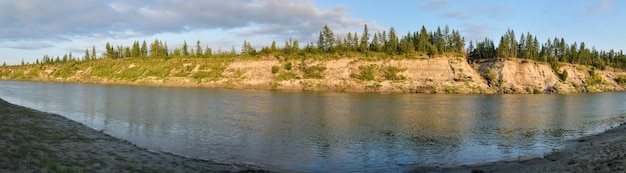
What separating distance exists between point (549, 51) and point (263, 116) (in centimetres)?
15898

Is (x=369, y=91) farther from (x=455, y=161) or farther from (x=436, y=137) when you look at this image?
(x=455, y=161)

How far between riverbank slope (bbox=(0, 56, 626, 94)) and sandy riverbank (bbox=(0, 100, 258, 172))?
270ft

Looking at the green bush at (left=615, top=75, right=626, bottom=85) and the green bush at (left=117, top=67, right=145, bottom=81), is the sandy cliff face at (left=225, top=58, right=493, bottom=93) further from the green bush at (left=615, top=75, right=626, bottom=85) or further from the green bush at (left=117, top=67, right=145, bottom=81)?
the green bush at (left=615, top=75, right=626, bottom=85)

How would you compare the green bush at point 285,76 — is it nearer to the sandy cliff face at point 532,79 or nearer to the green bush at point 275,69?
the green bush at point 275,69

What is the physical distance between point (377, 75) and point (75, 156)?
9555cm

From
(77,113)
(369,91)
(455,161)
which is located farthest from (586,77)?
(77,113)

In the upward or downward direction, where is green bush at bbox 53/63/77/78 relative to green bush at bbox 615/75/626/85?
upward

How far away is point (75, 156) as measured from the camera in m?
13.2

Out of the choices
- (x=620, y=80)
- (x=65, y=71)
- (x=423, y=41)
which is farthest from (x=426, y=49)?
(x=65, y=71)

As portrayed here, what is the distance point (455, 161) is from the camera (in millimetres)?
18641

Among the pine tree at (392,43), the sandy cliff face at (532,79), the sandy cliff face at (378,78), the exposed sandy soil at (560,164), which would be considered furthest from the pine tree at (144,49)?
the exposed sandy soil at (560,164)

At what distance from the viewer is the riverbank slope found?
9944cm

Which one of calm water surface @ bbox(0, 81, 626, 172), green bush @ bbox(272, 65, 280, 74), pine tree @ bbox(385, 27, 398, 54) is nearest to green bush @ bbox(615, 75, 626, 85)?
pine tree @ bbox(385, 27, 398, 54)

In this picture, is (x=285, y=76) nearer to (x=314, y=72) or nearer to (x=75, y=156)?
(x=314, y=72)
